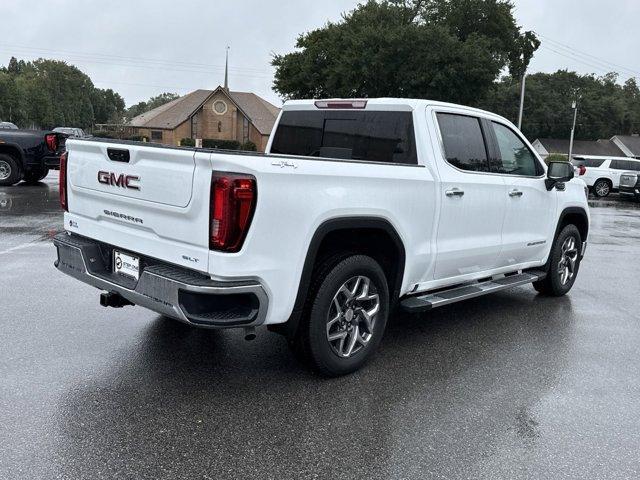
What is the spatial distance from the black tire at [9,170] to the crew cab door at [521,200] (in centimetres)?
1463

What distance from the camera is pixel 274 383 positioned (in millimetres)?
4188

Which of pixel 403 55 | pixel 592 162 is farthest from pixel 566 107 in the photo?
pixel 592 162

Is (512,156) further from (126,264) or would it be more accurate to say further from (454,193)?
(126,264)

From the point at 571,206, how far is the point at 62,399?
5513 mm

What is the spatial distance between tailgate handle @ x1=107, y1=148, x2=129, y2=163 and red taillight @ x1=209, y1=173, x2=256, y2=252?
2.88 feet

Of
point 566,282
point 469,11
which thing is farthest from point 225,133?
point 566,282

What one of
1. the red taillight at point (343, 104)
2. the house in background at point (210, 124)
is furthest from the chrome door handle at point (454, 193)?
the house in background at point (210, 124)

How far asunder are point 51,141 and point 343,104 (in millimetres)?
13081

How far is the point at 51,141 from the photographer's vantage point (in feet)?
52.9

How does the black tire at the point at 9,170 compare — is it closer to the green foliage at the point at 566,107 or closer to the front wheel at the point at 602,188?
the front wheel at the point at 602,188

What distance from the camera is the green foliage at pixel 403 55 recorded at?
42.6m

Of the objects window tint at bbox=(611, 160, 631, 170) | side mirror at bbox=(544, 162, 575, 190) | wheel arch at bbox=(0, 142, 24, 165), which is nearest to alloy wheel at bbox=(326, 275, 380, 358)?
side mirror at bbox=(544, 162, 575, 190)

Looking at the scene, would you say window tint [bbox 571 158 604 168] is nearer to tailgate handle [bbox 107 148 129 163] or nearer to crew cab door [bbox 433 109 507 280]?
crew cab door [bbox 433 109 507 280]

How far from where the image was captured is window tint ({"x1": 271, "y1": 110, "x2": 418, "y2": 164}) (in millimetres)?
4941
